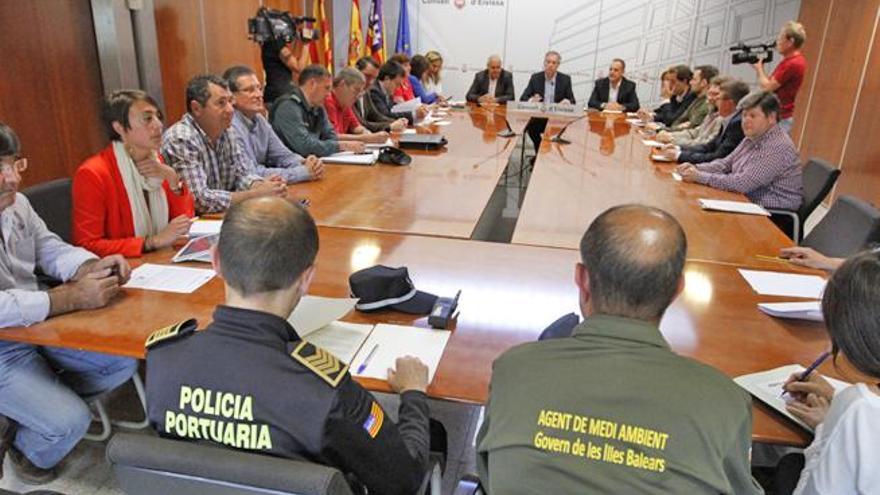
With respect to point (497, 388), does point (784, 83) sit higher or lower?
higher

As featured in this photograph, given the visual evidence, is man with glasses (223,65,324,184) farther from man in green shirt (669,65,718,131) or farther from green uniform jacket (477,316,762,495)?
man in green shirt (669,65,718,131)

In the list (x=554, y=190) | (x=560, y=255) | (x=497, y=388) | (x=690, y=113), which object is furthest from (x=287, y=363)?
(x=690, y=113)

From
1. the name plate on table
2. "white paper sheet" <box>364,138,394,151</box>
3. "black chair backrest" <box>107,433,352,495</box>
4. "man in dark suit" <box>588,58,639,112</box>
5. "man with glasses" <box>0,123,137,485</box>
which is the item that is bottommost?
"man with glasses" <box>0,123,137,485</box>

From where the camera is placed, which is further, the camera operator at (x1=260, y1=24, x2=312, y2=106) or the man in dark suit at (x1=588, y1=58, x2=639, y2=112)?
the man in dark suit at (x1=588, y1=58, x2=639, y2=112)

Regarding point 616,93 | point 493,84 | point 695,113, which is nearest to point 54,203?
point 695,113

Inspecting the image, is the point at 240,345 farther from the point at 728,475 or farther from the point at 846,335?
the point at 846,335

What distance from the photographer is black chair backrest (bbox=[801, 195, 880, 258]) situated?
7.48 feet

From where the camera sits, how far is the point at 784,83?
512 centimetres

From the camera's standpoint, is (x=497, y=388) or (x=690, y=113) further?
(x=690, y=113)

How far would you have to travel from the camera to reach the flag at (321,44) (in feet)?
23.3

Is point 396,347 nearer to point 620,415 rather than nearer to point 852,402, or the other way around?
point 620,415

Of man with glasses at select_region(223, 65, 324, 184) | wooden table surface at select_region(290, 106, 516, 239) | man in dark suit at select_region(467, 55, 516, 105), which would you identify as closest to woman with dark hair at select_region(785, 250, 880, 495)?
wooden table surface at select_region(290, 106, 516, 239)

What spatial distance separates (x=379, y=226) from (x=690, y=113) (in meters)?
4.18

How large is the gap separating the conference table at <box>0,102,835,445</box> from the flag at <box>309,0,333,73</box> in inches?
166
